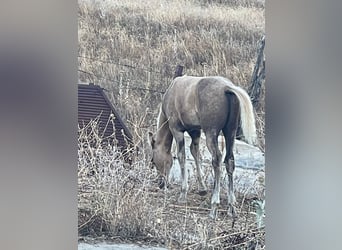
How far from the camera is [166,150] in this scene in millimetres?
2564

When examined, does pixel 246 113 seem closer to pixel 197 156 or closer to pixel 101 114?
pixel 197 156

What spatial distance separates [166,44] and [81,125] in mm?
544

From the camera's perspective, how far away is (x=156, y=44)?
8.41 feet

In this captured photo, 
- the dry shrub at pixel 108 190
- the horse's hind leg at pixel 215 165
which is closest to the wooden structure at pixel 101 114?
the dry shrub at pixel 108 190

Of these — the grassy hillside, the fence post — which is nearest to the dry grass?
the grassy hillside

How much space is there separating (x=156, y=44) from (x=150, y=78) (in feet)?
0.52

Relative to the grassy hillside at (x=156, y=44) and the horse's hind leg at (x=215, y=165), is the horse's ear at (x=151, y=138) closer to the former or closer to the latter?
the grassy hillside at (x=156, y=44)

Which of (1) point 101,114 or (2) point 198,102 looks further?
(2) point 198,102

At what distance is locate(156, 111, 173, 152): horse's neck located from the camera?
2.56 meters

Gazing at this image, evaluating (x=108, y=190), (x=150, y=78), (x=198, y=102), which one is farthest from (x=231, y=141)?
(x=108, y=190)

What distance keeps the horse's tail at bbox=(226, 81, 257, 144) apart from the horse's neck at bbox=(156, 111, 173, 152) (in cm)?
34

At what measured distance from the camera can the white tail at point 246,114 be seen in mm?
2617

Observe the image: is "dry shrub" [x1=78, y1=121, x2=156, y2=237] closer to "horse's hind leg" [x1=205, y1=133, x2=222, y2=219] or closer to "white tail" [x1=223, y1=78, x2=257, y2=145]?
"horse's hind leg" [x1=205, y1=133, x2=222, y2=219]
